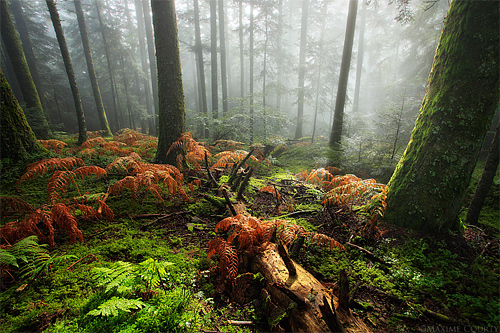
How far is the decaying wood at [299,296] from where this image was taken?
148cm

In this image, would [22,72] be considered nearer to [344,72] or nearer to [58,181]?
[58,181]

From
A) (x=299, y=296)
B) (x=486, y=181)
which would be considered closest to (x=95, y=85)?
(x=299, y=296)

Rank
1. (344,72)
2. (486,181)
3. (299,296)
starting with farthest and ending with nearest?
(344,72) < (486,181) < (299,296)

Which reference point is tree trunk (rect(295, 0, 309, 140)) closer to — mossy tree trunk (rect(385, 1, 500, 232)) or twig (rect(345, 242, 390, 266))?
mossy tree trunk (rect(385, 1, 500, 232))

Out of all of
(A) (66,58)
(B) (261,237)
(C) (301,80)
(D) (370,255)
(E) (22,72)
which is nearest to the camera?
(B) (261,237)

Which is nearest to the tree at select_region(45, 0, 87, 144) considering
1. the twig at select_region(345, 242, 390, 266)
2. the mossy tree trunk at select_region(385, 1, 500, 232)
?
the twig at select_region(345, 242, 390, 266)

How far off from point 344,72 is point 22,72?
1397 cm

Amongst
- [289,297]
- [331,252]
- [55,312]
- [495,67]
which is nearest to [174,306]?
[55,312]

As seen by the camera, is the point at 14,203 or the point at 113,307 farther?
the point at 14,203

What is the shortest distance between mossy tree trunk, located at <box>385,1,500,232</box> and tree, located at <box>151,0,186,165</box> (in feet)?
17.1

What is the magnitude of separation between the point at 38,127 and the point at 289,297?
11.9 meters

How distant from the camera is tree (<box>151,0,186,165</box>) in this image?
15.7 ft

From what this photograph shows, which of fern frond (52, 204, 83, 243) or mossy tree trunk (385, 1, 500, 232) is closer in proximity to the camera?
fern frond (52, 204, 83, 243)

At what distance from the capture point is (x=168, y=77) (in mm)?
4996
